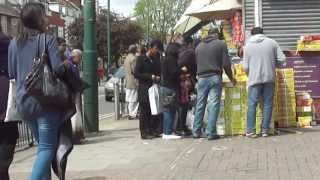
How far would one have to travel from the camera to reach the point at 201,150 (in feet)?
32.4

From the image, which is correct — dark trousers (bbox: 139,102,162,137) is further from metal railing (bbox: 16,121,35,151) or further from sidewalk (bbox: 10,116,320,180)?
metal railing (bbox: 16,121,35,151)

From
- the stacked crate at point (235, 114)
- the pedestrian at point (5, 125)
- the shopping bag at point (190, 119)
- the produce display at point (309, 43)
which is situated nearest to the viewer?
the pedestrian at point (5, 125)

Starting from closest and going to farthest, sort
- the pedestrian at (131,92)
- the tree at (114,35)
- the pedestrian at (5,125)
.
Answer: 1. the pedestrian at (5,125)
2. the pedestrian at (131,92)
3. the tree at (114,35)

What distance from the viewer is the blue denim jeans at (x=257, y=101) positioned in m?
10.9

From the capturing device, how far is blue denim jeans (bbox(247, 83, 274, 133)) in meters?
10.9

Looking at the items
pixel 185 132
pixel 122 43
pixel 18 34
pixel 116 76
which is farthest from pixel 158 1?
pixel 18 34

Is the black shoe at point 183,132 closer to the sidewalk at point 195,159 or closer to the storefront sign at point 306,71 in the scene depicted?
the sidewalk at point 195,159

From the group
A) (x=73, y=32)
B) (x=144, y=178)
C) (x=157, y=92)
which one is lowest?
(x=144, y=178)

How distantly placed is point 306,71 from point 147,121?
2.88 meters

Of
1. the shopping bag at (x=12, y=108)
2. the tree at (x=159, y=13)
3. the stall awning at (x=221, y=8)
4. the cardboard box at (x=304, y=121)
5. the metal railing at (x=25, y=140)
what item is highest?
the tree at (x=159, y=13)

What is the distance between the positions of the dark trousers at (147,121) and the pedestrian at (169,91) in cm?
36

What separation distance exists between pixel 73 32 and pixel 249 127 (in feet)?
184

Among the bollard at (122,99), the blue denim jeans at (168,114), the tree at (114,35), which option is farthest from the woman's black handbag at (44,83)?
the tree at (114,35)

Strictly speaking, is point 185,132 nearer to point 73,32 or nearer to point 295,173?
point 295,173
